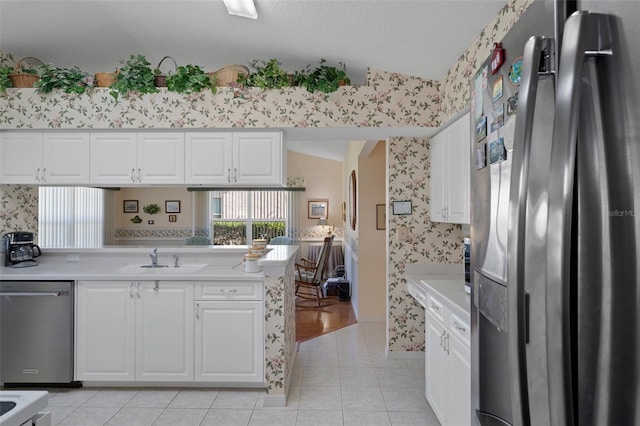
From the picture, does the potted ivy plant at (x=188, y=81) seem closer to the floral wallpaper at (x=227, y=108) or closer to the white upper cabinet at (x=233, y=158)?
the floral wallpaper at (x=227, y=108)

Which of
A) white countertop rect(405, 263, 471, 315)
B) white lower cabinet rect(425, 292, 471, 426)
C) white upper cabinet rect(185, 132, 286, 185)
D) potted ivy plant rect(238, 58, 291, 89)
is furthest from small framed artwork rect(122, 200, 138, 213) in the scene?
white lower cabinet rect(425, 292, 471, 426)

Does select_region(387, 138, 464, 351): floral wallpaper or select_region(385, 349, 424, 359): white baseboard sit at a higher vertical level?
select_region(387, 138, 464, 351): floral wallpaper

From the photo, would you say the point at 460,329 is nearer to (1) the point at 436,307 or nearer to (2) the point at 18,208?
(1) the point at 436,307

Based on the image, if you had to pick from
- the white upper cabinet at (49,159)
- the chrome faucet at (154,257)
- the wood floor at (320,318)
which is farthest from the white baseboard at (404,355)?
the white upper cabinet at (49,159)

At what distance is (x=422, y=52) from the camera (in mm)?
2734

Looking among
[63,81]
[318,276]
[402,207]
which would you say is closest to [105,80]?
[63,81]

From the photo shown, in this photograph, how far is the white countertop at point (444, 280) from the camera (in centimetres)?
202

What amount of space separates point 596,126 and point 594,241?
0.17 meters

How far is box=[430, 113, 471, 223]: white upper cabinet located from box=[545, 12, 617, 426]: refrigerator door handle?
193 cm

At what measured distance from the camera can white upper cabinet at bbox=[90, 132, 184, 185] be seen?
124 inches

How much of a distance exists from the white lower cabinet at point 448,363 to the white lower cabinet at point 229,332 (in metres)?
1.24

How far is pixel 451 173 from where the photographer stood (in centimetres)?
284

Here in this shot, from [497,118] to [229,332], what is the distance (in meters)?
2.45

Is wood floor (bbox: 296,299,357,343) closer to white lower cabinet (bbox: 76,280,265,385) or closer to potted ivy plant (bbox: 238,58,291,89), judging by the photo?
white lower cabinet (bbox: 76,280,265,385)
